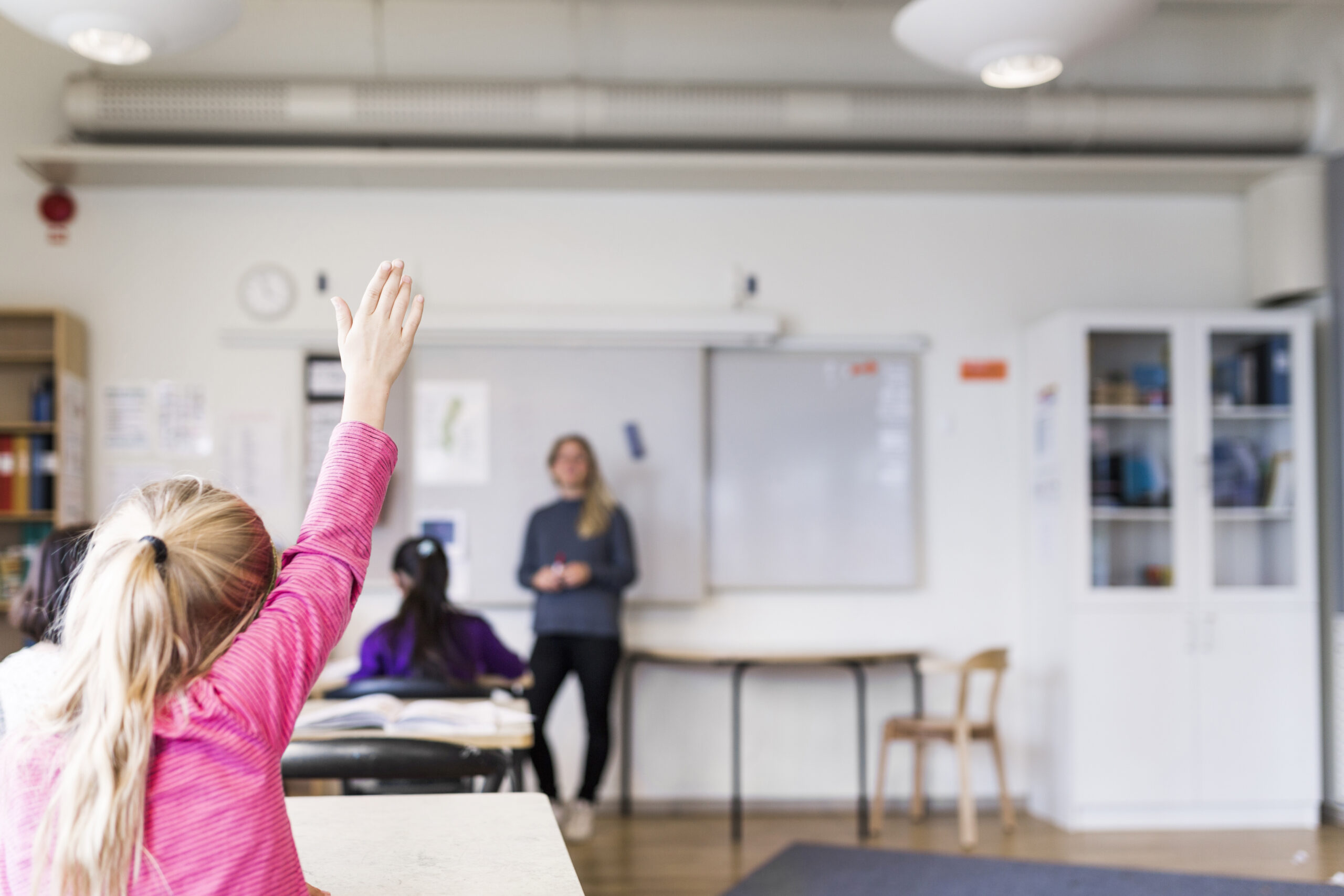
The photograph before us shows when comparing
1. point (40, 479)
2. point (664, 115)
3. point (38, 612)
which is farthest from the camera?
point (664, 115)

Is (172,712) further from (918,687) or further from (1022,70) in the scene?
(918,687)

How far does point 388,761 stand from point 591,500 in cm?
255

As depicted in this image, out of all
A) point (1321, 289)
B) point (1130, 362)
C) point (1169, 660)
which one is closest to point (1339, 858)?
point (1169, 660)

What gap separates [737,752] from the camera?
4.33 m

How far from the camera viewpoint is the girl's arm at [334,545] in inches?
35.9

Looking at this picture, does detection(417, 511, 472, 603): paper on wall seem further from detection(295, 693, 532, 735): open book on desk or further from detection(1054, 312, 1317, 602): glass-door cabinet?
detection(1054, 312, 1317, 602): glass-door cabinet

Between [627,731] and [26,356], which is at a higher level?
[26,356]

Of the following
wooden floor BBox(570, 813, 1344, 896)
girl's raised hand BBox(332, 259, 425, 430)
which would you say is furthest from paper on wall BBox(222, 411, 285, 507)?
girl's raised hand BBox(332, 259, 425, 430)

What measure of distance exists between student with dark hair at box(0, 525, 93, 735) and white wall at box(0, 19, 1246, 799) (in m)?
Result: 1.96

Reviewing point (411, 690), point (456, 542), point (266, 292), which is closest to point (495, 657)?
point (411, 690)

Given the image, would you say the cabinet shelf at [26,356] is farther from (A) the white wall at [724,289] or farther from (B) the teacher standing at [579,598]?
(B) the teacher standing at [579,598]

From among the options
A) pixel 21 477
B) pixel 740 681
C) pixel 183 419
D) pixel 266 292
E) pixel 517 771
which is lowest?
pixel 740 681

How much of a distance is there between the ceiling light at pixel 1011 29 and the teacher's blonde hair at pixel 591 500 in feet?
6.65

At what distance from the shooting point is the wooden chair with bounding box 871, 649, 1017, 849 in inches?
161
